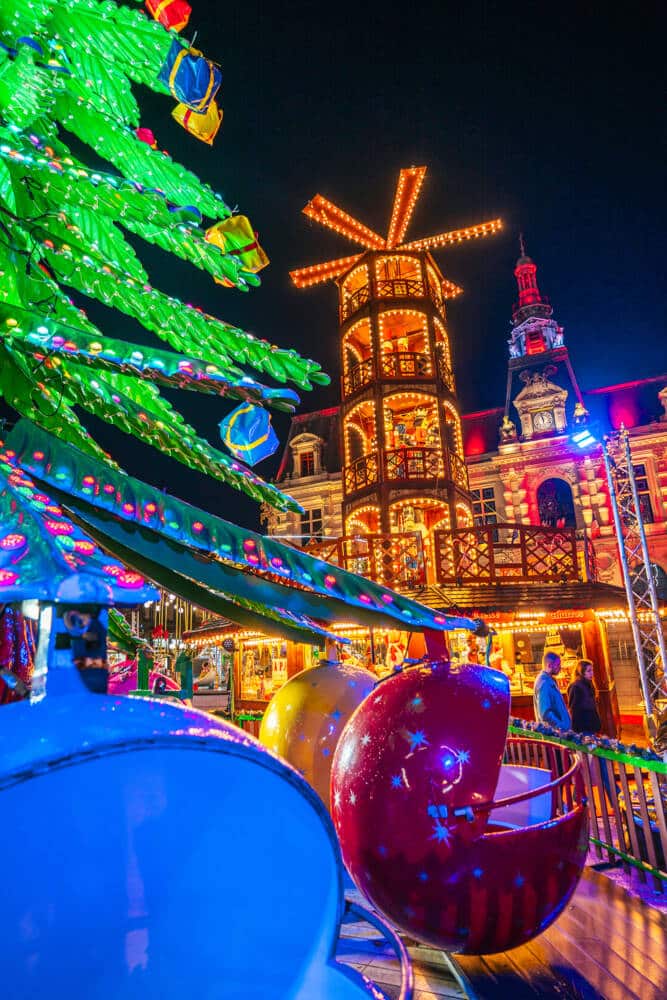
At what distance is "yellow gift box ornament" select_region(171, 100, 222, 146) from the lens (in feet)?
9.85

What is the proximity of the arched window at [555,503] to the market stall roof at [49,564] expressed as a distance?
2825 cm

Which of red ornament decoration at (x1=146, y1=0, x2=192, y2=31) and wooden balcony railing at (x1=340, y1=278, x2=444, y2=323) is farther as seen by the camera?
wooden balcony railing at (x1=340, y1=278, x2=444, y2=323)

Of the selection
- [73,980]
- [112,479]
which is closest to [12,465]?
[112,479]

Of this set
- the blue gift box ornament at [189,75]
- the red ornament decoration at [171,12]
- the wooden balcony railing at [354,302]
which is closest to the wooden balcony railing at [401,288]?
the wooden balcony railing at [354,302]

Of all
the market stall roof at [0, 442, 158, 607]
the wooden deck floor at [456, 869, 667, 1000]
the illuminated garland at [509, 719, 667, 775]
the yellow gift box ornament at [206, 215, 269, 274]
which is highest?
the yellow gift box ornament at [206, 215, 269, 274]

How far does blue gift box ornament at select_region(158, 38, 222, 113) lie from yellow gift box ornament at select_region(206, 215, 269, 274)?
0.53 m

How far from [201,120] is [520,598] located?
1212cm

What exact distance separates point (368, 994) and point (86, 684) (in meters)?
0.73

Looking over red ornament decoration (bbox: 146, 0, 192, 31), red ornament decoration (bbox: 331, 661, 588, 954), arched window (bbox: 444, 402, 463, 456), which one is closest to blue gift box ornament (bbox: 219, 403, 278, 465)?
red ornament decoration (bbox: 331, 661, 588, 954)

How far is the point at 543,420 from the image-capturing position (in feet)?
97.9

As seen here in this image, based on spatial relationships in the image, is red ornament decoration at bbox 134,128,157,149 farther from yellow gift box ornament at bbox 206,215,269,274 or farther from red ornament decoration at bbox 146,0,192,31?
red ornament decoration at bbox 146,0,192,31

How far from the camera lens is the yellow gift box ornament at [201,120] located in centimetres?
300

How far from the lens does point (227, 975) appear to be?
82 cm

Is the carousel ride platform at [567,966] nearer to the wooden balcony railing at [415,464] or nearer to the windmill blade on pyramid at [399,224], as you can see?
the wooden balcony railing at [415,464]
